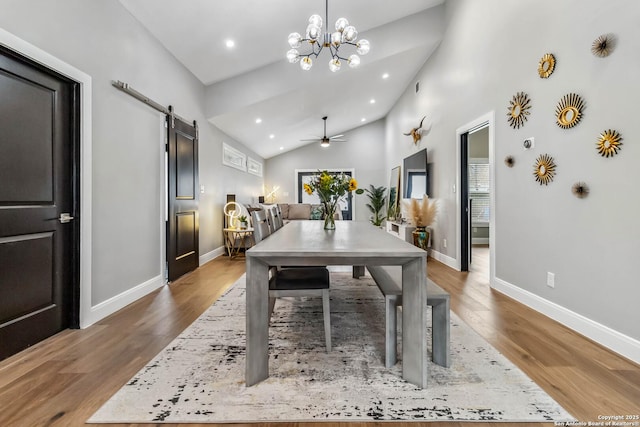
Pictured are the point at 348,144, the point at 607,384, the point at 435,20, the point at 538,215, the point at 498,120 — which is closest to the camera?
the point at 607,384

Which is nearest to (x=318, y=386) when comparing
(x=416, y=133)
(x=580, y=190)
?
(x=580, y=190)

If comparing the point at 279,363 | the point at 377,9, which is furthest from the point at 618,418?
the point at 377,9

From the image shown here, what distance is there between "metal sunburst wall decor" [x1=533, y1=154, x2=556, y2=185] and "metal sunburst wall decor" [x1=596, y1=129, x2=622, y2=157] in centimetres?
42

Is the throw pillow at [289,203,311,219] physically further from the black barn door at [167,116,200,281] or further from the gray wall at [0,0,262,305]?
the gray wall at [0,0,262,305]

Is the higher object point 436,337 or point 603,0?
point 603,0

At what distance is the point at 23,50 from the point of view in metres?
1.83

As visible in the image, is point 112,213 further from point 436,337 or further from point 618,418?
point 618,418

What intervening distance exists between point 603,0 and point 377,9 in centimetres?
277

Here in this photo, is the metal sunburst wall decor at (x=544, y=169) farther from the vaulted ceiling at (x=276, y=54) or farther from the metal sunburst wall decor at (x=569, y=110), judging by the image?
the vaulted ceiling at (x=276, y=54)

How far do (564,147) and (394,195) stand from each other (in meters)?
5.35

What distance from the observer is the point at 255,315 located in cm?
151

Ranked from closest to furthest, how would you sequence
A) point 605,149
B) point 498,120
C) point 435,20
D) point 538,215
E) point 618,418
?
point 618,418, point 605,149, point 538,215, point 498,120, point 435,20

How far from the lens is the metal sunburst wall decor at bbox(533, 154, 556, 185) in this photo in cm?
245

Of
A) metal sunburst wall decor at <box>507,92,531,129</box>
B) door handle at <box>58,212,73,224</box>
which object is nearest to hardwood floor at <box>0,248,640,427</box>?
door handle at <box>58,212,73,224</box>
